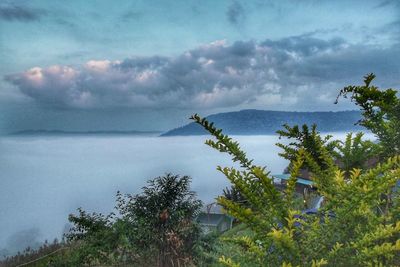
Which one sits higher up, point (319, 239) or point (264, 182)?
point (264, 182)

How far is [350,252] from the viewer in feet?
14.5

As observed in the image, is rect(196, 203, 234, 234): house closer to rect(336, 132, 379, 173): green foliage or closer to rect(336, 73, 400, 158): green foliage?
rect(336, 132, 379, 173): green foliage

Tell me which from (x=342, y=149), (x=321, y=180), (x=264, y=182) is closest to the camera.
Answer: (x=264, y=182)

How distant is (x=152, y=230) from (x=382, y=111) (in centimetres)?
865

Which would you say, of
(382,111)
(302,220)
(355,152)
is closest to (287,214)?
(302,220)

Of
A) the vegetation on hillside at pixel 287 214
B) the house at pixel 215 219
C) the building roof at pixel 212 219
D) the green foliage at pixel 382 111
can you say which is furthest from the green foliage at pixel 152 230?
the building roof at pixel 212 219

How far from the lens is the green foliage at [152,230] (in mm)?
13547

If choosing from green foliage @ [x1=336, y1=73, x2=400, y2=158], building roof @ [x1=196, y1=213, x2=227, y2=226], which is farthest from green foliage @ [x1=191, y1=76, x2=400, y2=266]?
building roof @ [x1=196, y1=213, x2=227, y2=226]

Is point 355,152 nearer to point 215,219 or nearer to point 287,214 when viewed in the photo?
point 287,214

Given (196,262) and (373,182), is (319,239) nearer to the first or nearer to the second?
(373,182)

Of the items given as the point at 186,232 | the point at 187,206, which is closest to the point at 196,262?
the point at 186,232

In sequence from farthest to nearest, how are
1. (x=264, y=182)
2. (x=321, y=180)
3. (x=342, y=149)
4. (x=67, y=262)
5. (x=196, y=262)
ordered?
1. (x=67, y=262)
2. (x=196, y=262)
3. (x=342, y=149)
4. (x=321, y=180)
5. (x=264, y=182)

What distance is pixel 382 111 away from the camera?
745 centimetres

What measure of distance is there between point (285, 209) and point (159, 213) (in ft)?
32.5
